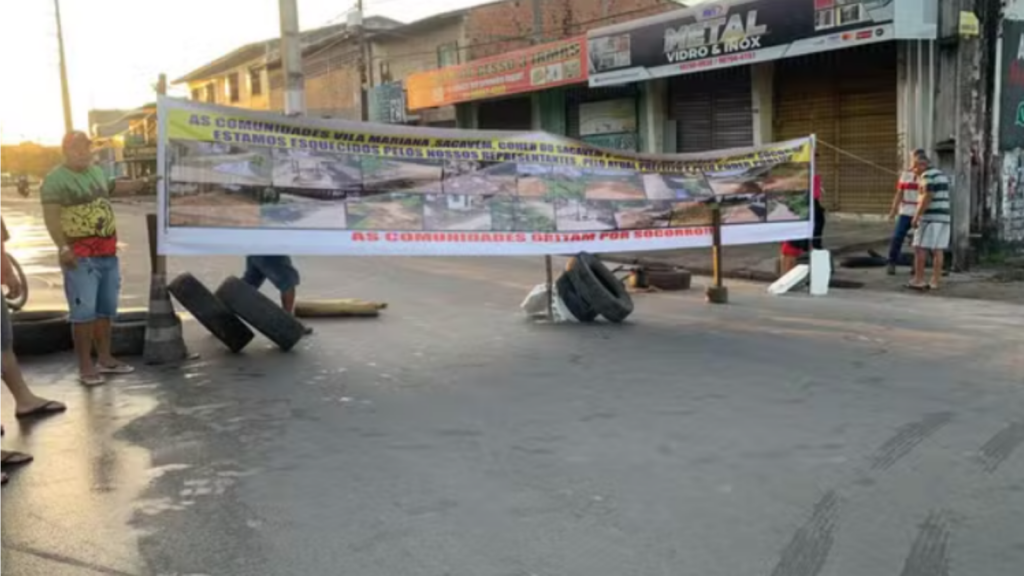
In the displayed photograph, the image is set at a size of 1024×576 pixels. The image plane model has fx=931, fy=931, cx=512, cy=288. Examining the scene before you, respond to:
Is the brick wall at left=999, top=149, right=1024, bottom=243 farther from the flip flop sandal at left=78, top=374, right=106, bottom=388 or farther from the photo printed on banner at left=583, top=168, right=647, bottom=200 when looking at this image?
the flip flop sandal at left=78, top=374, right=106, bottom=388

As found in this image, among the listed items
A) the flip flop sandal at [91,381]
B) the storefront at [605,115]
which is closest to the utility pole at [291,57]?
the flip flop sandal at [91,381]

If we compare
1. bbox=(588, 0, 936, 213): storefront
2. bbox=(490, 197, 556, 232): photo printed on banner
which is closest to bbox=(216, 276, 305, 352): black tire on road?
bbox=(490, 197, 556, 232): photo printed on banner

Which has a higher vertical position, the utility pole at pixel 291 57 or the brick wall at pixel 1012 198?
the utility pole at pixel 291 57

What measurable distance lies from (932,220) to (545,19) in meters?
26.0

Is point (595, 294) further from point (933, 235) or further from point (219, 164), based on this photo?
point (933, 235)

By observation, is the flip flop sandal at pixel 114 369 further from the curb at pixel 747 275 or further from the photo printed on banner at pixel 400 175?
the curb at pixel 747 275

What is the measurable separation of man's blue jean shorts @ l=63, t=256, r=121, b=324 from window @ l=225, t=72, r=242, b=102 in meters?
50.9

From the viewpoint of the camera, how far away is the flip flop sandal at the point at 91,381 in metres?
6.70

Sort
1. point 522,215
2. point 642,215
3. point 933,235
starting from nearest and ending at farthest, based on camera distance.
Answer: point 522,215 < point 642,215 < point 933,235

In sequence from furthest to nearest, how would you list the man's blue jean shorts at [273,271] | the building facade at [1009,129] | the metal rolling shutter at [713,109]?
1. the metal rolling shutter at [713,109]
2. the building facade at [1009,129]
3. the man's blue jean shorts at [273,271]

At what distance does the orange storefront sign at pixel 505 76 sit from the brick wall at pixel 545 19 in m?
4.24

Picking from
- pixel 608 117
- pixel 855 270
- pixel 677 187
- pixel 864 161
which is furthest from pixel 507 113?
pixel 677 187

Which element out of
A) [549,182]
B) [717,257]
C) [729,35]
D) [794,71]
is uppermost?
[729,35]

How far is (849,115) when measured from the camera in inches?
713
